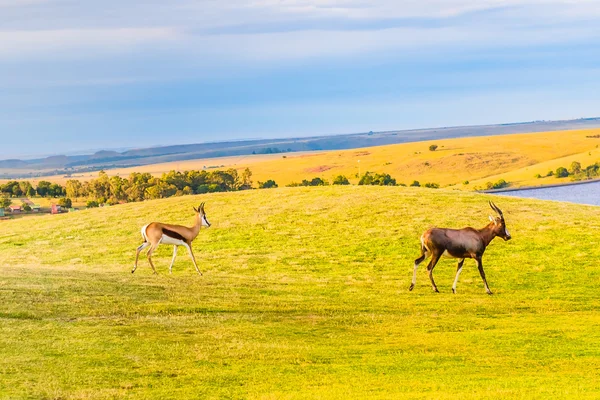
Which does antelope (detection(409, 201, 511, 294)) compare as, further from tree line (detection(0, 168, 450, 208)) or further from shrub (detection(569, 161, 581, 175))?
shrub (detection(569, 161, 581, 175))

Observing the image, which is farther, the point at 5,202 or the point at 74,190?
the point at 74,190

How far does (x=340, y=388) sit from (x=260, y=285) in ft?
47.4

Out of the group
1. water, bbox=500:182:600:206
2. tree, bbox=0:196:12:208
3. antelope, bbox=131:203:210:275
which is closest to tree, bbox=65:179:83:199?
tree, bbox=0:196:12:208

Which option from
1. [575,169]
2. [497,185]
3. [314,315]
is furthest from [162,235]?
[575,169]

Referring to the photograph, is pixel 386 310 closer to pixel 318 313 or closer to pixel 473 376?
pixel 318 313

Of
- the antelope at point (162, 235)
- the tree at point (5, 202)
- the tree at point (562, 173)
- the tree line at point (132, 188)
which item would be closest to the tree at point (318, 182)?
Result: the tree line at point (132, 188)

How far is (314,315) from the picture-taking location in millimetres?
22297

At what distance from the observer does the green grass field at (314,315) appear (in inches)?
582

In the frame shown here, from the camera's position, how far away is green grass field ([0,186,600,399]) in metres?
14.8

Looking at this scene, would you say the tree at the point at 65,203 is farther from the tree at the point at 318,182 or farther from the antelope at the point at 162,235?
the antelope at the point at 162,235

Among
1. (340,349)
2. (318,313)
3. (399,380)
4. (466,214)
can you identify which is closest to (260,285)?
(318,313)

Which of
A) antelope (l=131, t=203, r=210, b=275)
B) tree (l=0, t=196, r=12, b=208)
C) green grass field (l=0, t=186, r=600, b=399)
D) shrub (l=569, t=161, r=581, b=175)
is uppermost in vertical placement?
antelope (l=131, t=203, r=210, b=275)

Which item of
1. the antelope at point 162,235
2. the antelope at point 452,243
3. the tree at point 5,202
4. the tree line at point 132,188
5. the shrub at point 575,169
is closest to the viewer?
the antelope at point 452,243

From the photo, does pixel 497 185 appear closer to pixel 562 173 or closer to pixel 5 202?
pixel 562 173
